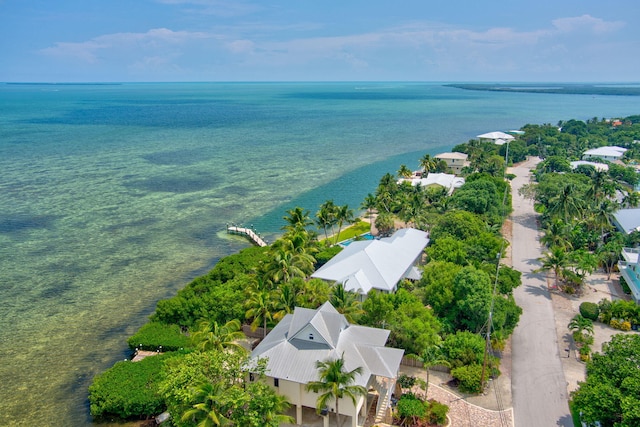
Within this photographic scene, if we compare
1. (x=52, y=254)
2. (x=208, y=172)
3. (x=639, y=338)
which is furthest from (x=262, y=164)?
(x=639, y=338)

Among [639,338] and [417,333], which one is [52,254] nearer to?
[417,333]

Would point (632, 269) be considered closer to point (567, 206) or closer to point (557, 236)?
point (557, 236)

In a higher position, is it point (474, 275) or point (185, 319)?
point (474, 275)

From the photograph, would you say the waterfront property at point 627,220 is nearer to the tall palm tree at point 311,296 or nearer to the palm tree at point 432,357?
the palm tree at point 432,357

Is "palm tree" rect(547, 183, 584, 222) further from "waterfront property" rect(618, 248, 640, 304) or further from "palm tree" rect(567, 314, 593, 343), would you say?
"palm tree" rect(567, 314, 593, 343)

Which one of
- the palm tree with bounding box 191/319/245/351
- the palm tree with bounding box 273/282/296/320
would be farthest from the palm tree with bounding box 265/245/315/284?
the palm tree with bounding box 191/319/245/351

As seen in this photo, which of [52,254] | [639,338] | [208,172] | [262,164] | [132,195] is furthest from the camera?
[262,164]

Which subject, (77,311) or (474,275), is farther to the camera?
(77,311)

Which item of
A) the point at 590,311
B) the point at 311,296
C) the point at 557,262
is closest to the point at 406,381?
the point at 311,296
